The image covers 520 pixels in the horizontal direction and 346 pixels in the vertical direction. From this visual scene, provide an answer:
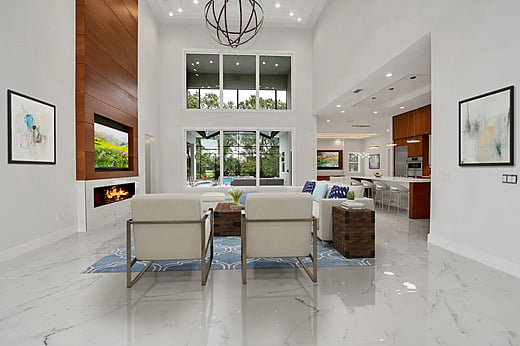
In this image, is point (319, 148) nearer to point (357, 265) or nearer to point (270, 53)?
point (270, 53)

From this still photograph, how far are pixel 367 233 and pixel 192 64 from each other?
334 inches

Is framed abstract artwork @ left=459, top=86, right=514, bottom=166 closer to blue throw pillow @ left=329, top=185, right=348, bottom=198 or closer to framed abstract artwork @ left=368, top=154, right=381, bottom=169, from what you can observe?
blue throw pillow @ left=329, top=185, right=348, bottom=198

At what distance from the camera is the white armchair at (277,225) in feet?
9.85

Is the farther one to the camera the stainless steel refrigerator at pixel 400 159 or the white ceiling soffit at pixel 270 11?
the stainless steel refrigerator at pixel 400 159

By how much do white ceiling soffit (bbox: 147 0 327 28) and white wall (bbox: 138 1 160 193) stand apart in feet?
1.33

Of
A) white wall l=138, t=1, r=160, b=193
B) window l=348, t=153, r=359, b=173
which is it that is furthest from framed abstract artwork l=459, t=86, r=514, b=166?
window l=348, t=153, r=359, b=173

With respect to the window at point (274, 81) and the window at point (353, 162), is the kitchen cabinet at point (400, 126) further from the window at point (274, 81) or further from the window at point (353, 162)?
the window at point (353, 162)

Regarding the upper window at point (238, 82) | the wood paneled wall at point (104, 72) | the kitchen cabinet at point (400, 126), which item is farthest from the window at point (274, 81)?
the wood paneled wall at point (104, 72)

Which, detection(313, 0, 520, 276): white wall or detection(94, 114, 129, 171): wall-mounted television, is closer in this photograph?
detection(313, 0, 520, 276): white wall

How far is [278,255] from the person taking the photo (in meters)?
3.07

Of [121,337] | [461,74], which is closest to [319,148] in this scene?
[461,74]

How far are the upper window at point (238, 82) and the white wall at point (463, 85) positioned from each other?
488cm

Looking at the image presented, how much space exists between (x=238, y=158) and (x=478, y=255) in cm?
755

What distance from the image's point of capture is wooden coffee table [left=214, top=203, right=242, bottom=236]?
16.6 ft
